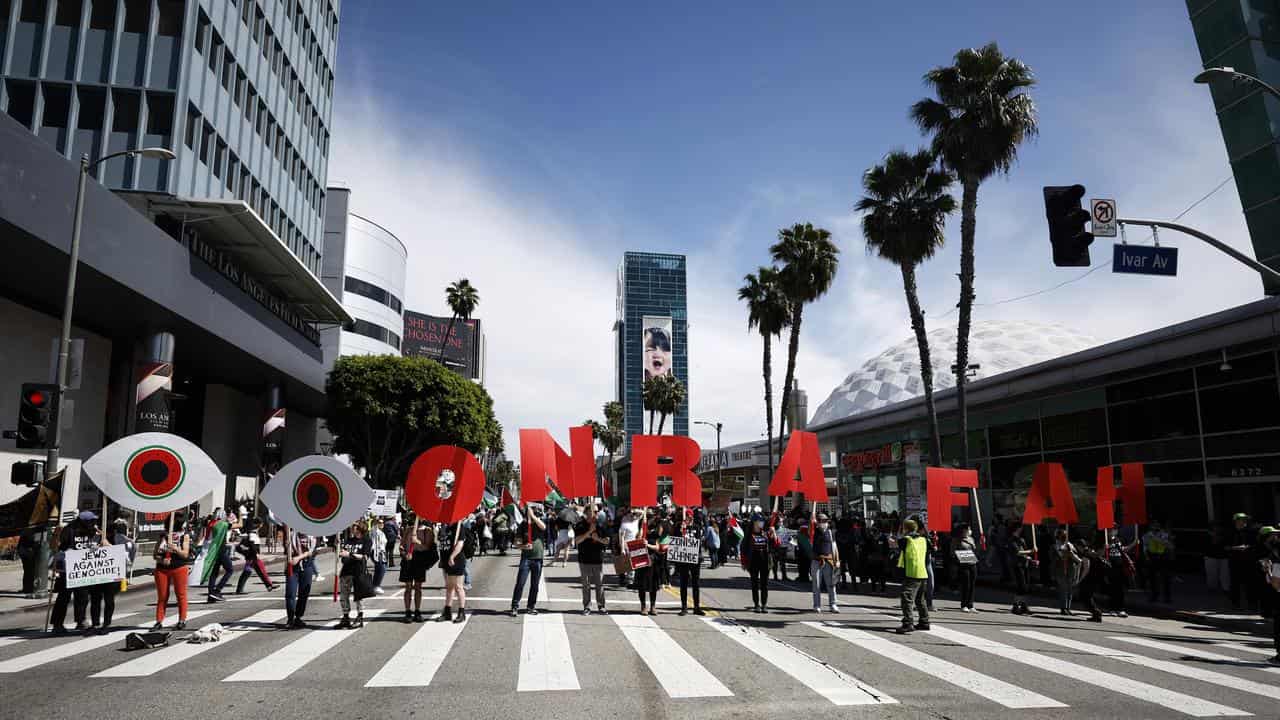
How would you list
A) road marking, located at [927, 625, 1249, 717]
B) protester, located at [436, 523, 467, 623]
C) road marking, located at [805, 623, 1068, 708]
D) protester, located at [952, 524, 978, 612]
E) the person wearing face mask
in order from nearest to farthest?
road marking, located at [927, 625, 1249, 717], road marking, located at [805, 623, 1068, 708], protester, located at [436, 523, 467, 623], the person wearing face mask, protester, located at [952, 524, 978, 612]

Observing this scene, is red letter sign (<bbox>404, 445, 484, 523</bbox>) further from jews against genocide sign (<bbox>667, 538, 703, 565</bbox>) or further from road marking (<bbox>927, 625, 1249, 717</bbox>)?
road marking (<bbox>927, 625, 1249, 717</bbox>)

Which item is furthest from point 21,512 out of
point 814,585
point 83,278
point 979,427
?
point 979,427

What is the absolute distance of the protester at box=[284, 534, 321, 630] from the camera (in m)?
11.3

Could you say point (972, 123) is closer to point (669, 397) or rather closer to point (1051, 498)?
point (1051, 498)

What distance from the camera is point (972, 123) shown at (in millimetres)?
24391

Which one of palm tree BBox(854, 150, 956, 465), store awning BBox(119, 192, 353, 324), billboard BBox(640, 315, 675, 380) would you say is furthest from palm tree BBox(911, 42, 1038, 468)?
billboard BBox(640, 315, 675, 380)

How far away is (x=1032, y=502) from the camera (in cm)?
1684

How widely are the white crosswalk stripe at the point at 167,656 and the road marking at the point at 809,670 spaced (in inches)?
274

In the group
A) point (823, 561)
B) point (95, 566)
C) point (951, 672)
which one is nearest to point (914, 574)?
point (823, 561)

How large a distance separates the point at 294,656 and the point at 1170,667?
35.2 feet

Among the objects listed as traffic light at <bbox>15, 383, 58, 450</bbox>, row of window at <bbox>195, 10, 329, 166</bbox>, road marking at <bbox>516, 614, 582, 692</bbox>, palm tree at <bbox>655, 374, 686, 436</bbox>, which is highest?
row of window at <bbox>195, 10, 329, 166</bbox>

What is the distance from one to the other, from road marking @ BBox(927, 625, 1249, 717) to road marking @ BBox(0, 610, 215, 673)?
11.6 meters

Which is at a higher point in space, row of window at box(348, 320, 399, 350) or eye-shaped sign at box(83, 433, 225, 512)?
row of window at box(348, 320, 399, 350)

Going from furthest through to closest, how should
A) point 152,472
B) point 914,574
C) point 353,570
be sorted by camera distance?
1. point 914,574
2. point 353,570
3. point 152,472
